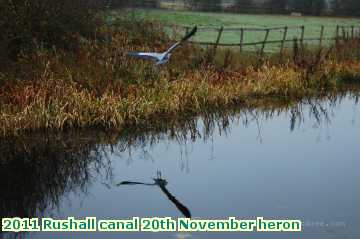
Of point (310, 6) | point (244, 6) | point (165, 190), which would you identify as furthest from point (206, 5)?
point (165, 190)

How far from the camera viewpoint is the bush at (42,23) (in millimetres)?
12086

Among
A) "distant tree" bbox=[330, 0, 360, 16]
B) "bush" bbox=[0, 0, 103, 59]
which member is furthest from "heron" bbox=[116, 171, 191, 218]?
"distant tree" bbox=[330, 0, 360, 16]

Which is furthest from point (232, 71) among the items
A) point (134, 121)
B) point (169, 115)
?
point (134, 121)

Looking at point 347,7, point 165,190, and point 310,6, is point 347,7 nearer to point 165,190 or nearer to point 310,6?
point 310,6

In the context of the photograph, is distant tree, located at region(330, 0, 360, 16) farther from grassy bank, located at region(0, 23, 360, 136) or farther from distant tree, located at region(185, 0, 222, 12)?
grassy bank, located at region(0, 23, 360, 136)

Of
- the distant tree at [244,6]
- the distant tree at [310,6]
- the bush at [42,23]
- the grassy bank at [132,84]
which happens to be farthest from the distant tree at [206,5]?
the bush at [42,23]

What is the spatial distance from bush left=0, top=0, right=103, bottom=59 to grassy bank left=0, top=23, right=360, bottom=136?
1.25 ft

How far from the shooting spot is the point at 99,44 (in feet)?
48.1

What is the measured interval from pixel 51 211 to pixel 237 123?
561 cm

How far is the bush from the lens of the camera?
12.1 meters

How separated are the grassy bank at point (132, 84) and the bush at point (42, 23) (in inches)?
15.0

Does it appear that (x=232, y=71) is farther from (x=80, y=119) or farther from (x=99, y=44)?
(x=80, y=119)

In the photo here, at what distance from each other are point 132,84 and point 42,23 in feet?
8.38

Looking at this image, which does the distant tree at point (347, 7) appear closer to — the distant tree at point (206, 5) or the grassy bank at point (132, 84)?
the distant tree at point (206, 5)
